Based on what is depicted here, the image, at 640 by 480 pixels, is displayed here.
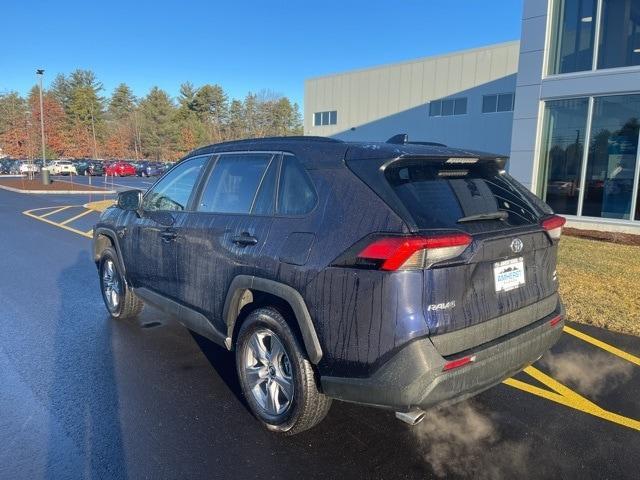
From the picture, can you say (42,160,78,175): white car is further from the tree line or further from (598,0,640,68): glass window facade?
(598,0,640,68): glass window facade

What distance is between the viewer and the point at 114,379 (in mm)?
3865

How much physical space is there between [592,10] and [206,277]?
1242 cm

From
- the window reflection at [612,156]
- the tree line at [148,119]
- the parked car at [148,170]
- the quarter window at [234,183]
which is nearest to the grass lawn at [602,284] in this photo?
the window reflection at [612,156]

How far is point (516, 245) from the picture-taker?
2.77 meters

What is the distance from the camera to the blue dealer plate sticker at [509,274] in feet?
8.84

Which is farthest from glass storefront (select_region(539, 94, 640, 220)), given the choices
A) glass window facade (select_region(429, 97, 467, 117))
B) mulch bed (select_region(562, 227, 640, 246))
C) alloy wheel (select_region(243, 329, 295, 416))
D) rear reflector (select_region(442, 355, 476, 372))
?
glass window facade (select_region(429, 97, 467, 117))

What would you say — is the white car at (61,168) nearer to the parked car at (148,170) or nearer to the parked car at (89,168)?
the parked car at (89,168)

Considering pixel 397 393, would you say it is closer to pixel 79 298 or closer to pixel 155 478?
pixel 155 478

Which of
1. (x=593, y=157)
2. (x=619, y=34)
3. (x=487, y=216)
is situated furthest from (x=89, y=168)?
(x=487, y=216)

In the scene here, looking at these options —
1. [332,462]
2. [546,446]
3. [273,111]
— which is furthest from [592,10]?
[273,111]

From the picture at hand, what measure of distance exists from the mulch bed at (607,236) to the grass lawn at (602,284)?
67 centimetres

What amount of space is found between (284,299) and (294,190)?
694 millimetres

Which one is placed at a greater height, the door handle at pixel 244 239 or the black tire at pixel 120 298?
the door handle at pixel 244 239

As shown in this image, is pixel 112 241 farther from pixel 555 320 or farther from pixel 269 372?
pixel 555 320
